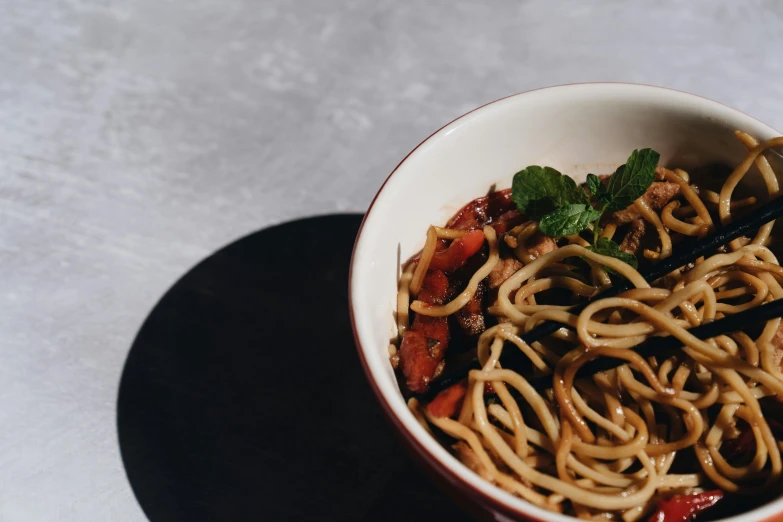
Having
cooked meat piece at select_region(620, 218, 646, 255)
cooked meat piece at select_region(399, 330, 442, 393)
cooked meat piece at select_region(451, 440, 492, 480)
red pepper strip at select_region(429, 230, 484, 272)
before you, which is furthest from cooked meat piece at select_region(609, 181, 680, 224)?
cooked meat piece at select_region(451, 440, 492, 480)

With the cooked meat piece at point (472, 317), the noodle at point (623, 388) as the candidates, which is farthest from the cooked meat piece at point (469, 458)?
the cooked meat piece at point (472, 317)

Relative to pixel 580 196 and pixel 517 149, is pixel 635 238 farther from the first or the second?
pixel 517 149

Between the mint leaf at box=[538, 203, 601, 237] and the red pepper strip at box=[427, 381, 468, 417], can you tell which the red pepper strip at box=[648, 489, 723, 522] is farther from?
the mint leaf at box=[538, 203, 601, 237]

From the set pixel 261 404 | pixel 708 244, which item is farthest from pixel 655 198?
pixel 261 404

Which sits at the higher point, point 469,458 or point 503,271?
point 503,271

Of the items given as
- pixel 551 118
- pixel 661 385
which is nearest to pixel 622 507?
pixel 661 385

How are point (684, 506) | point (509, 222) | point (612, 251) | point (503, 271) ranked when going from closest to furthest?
point (684, 506), point (612, 251), point (503, 271), point (509, 222)
